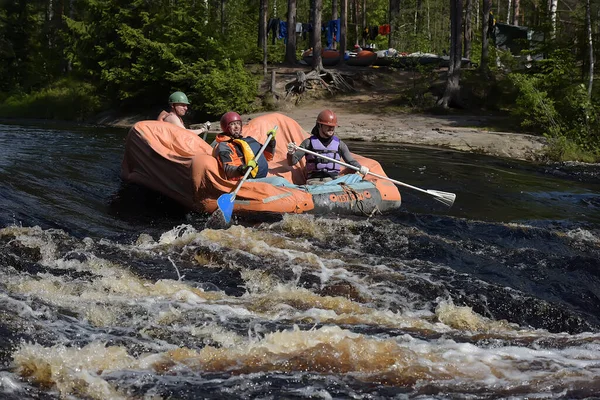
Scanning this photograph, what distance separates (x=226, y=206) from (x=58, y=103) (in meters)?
23.3

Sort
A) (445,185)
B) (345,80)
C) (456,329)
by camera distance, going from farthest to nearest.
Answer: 1. (345,80)
2. (445,185)
3. (456,329)

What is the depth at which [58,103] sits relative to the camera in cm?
2969

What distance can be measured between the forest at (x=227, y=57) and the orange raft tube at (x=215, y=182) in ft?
24.8

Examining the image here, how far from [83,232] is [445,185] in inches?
236

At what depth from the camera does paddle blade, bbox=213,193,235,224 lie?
8.27 metres

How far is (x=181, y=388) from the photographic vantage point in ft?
13.6

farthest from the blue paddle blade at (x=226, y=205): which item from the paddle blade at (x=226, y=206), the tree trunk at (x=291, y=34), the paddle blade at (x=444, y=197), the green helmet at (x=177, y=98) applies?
the tree trunk at (x=291, y=34)

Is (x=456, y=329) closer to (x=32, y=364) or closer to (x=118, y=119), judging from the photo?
(x=32, y=364)

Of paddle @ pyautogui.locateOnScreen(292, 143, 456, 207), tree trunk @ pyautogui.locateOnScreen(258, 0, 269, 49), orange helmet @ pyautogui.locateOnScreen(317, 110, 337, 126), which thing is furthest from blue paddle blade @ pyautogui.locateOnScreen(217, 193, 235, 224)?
tree trunk @ pyautogui.locateOnScreen(258, 0, 269, 49)

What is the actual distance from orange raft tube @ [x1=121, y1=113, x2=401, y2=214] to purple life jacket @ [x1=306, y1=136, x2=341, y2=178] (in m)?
0.33

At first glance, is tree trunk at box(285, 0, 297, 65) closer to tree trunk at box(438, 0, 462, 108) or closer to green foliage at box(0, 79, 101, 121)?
tree trunk at box(438, 0, 462, 108)

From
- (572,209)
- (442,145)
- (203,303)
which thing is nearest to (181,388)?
(203,303)

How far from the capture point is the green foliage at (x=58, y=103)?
2838 cm

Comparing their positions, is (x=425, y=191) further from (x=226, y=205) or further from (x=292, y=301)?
(x=292, y=301)
